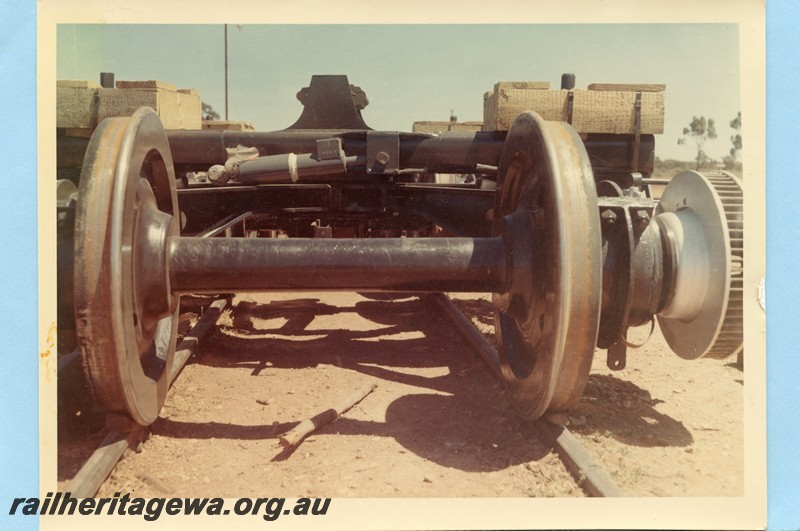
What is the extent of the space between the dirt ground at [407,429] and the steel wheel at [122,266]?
355mm

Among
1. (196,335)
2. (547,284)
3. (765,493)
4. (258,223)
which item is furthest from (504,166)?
(258,223)

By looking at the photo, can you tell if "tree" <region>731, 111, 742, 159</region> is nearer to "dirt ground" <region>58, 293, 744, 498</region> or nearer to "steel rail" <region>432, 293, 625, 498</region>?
"dirt ground" <region>58, 293, 744, 498</region>

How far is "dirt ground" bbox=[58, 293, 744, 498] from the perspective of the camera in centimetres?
249

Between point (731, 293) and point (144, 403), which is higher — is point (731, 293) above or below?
above

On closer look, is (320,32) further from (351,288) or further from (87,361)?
(87,361)

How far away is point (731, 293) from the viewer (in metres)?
2.63

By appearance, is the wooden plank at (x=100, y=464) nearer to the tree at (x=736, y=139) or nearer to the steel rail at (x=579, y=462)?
the steel rail at (x=579, y=462)

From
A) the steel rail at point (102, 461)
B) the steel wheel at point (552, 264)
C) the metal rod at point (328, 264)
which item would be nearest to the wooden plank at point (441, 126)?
the steel wheel at point (552, 264)

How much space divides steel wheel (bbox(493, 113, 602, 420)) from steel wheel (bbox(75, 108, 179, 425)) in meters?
1.49

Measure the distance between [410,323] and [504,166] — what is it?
7.62ft

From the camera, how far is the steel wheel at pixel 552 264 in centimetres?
222

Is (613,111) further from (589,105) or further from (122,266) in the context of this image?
(122,266)

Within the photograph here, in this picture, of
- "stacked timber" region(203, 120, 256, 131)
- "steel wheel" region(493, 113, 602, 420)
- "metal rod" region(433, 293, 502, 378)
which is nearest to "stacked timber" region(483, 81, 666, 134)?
"steel wheel" region(493, 113, 602, 420)

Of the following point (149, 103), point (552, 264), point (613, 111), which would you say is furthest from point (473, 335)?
point (149, 103)
